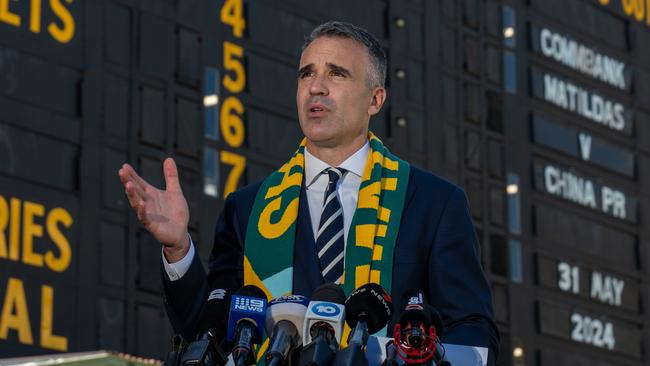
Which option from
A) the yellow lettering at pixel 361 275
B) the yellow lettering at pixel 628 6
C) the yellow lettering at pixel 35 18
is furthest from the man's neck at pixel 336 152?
the yellow lettering at pixel 628 6

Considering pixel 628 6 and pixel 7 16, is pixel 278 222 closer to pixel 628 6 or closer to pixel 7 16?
pixel 7 16

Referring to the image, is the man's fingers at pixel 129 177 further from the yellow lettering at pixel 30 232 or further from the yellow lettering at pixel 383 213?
the yellow lettering at pixel 30 232

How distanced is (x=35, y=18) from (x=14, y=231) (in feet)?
11.2

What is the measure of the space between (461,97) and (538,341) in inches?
210

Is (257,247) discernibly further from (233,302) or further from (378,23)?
(378,23)

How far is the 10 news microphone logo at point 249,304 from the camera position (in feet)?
15.8

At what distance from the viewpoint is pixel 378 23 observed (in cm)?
3562

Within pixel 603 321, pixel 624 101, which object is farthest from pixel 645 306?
pixel 624 101

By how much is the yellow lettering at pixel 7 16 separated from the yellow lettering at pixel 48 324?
160 inches

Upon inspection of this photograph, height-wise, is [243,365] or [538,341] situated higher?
[538,341]

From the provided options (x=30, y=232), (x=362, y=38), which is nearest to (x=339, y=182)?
(x=362, y=38)

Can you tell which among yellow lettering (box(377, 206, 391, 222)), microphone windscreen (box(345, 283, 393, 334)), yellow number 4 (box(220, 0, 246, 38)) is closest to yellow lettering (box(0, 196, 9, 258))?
yellow number 4 (box(220, 0, 246, 38))

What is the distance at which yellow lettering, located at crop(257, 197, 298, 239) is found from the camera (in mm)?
→ 5918

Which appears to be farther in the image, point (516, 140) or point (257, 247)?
point (516, 140)
